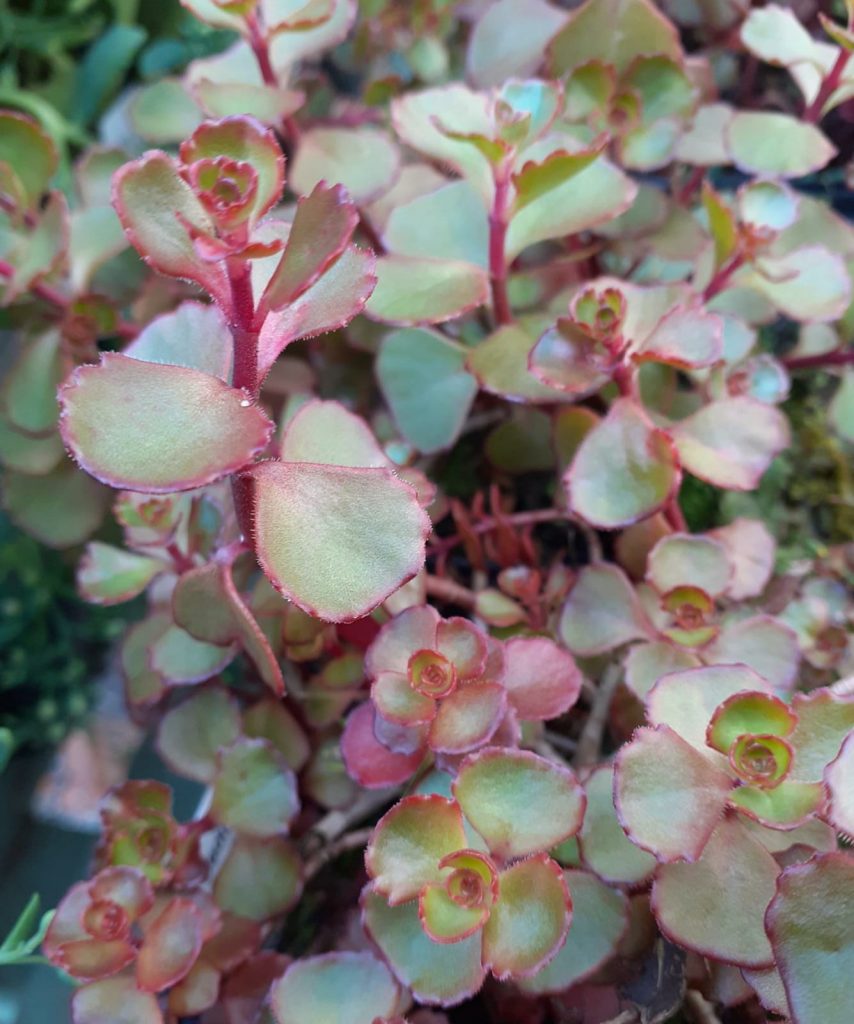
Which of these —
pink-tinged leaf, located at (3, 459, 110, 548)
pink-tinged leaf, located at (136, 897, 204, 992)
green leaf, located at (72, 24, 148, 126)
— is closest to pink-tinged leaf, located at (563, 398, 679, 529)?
pink-tinged leaf, located at (136, 897, 204, 992)

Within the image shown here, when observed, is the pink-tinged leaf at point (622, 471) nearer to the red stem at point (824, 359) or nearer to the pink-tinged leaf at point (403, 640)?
the pink-tinged leaf at point (403, 640)

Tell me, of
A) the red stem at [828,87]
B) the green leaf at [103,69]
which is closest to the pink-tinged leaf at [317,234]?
the red stem at [828,87]

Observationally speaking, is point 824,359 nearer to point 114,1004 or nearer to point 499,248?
point 499,248

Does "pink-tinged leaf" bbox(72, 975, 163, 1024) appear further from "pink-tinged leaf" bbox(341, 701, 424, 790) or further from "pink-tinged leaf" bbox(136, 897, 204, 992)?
"pink-tinged leaf" bbox(341, 701, 424, 790)

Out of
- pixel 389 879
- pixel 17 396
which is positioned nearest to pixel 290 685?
pixel 389 879

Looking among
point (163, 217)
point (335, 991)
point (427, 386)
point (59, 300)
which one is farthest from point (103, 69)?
point (335, 991)

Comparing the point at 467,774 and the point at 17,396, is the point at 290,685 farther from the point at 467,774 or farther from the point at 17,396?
the point at 17,396
